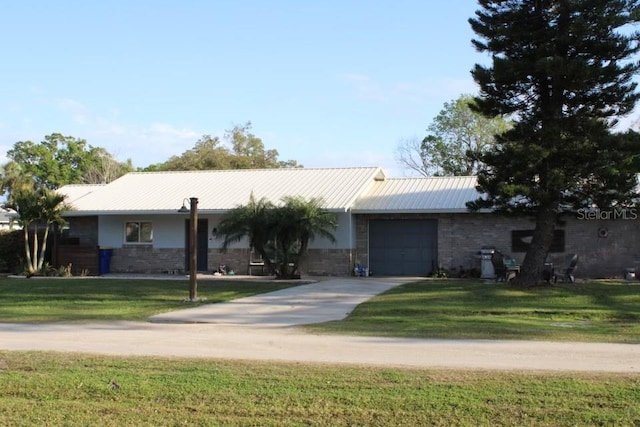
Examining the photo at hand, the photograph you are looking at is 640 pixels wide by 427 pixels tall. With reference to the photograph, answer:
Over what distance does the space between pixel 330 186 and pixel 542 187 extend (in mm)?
9858

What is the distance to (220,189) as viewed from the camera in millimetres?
29031

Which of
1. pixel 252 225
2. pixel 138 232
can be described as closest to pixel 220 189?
pixel 138 232

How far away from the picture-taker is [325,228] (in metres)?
24.2

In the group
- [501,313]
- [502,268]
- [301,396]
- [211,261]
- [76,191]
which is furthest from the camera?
[76,191]

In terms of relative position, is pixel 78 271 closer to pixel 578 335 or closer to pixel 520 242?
pixel 520 242

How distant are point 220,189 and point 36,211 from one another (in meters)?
7.19

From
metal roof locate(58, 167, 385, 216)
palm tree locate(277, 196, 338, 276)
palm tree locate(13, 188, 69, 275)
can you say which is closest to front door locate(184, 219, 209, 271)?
metal roof locate(58, 167, 385, 216)

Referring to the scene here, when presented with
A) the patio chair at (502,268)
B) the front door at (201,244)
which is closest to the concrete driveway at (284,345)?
the patio chair at (502,268)

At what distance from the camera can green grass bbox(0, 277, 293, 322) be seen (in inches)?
599

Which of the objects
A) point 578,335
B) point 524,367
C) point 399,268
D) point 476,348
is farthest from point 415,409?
point 399,268

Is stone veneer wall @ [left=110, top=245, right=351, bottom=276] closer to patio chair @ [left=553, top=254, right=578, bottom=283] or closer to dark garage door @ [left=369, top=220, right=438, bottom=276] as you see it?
dark garage door @ [left=369, top=220, right=438, bottom=276]

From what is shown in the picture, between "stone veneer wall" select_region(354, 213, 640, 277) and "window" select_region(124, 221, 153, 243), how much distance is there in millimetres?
8571

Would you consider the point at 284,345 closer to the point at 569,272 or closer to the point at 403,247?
the point at 569,272

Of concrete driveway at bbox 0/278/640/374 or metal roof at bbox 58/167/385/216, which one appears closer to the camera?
concrete driveway at bbox 0/278/640/374
